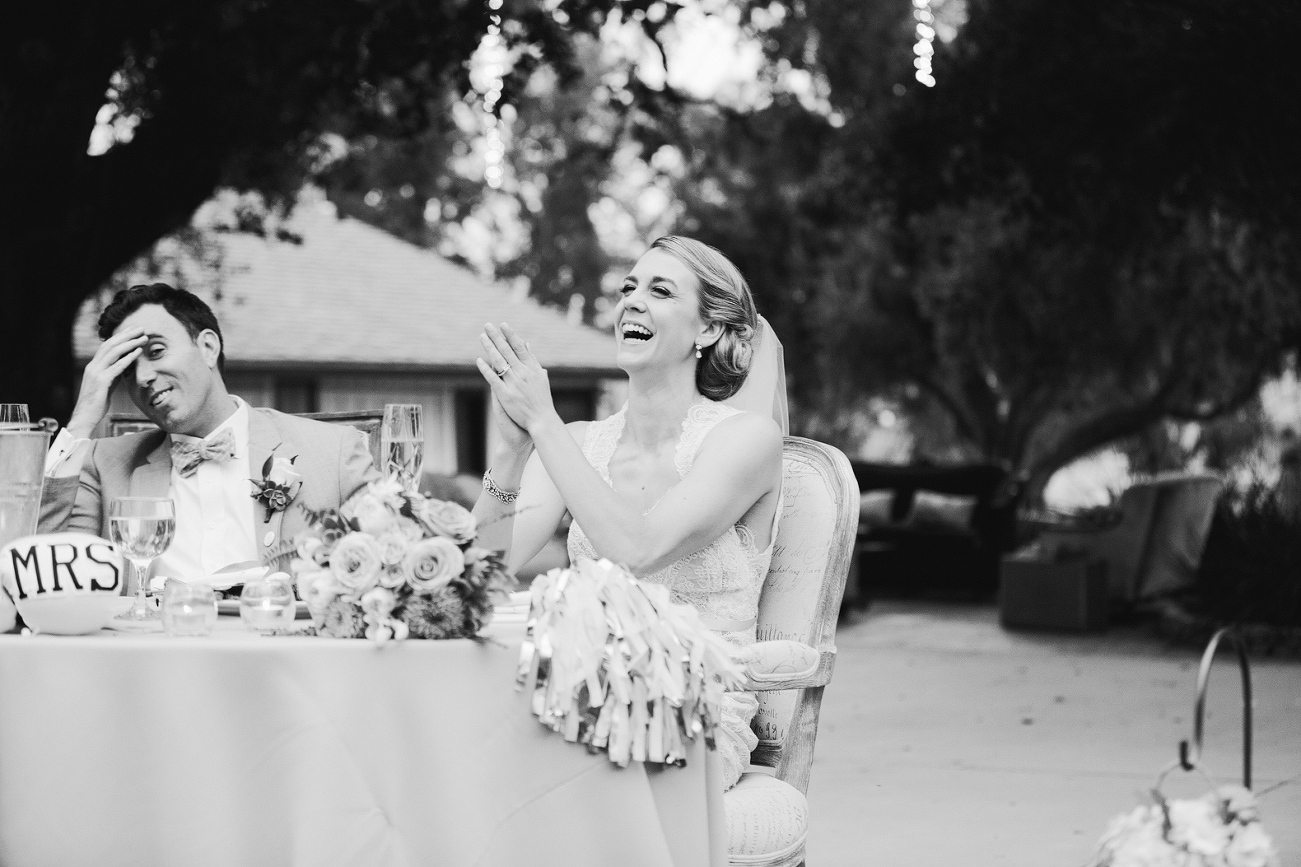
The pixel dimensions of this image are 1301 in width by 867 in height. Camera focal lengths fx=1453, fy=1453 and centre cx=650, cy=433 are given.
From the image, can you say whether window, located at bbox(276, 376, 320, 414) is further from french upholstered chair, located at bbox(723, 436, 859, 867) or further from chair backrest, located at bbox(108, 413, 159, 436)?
french upholstered chair, located at bbox(723, 436, 859, 867)

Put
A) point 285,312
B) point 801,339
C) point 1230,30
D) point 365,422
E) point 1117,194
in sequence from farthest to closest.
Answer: point 801,339 → point 285,312 → point 1117,194 → point 1230,30 → point 365,422

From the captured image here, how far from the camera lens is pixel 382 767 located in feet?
7.80

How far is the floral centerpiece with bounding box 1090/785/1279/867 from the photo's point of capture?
2258 millimetres

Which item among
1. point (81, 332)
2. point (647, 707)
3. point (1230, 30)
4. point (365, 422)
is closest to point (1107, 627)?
point (1230, 30)

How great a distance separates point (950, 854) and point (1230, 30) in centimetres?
522

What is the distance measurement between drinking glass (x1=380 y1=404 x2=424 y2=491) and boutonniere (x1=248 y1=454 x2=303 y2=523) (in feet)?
2.68

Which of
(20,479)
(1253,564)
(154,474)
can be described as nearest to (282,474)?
(154,474)

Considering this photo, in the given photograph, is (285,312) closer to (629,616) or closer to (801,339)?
(801,339)

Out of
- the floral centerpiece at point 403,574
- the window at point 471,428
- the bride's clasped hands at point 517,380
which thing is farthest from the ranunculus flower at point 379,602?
the window at point 471,428

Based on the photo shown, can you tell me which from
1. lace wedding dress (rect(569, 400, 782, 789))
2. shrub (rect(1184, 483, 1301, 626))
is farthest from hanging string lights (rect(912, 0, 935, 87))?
shrub (rect(1184, 483, 1301, 626))

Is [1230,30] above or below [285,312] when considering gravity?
above

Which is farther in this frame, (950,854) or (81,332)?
(81,332)

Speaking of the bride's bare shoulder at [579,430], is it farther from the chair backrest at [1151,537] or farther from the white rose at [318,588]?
the chair backrest at [1151,537]

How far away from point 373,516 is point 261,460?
5.75 ft
